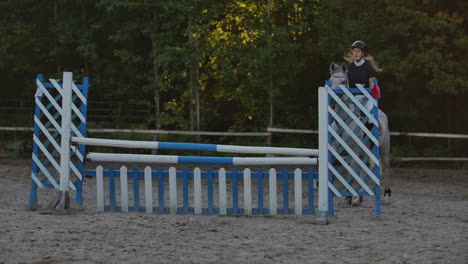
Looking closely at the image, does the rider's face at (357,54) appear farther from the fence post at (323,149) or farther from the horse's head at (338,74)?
the fence post at (323,149)

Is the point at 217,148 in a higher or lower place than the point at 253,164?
higher

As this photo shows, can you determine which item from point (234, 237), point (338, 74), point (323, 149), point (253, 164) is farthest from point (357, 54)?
point (234, 237)

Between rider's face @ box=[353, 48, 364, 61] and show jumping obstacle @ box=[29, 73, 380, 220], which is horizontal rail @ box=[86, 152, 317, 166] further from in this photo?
rider's face @ box=[353, 48, 364, 61]

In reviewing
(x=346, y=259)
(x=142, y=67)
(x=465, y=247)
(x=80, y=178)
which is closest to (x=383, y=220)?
(x=465, y=247)

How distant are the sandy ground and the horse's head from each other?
1577 millimetres

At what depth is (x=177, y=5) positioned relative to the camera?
69.3 feet

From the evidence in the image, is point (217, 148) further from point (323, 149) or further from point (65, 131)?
point (65, 131)

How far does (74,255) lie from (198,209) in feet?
9.11

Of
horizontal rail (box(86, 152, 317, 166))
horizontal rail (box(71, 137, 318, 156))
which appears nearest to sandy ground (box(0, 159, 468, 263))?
horizontal rail (box(86, 152, 317, 166))

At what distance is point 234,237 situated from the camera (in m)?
7.19

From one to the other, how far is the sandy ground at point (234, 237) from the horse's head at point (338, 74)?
5.17 ft

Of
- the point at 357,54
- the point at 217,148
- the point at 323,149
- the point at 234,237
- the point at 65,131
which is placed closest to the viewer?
the point at 234,237

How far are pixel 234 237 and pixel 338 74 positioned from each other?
2.84 metres

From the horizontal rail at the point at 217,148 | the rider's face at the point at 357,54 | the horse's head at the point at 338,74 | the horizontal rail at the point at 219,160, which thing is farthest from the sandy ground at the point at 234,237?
the rider's face at the point at 357,54
